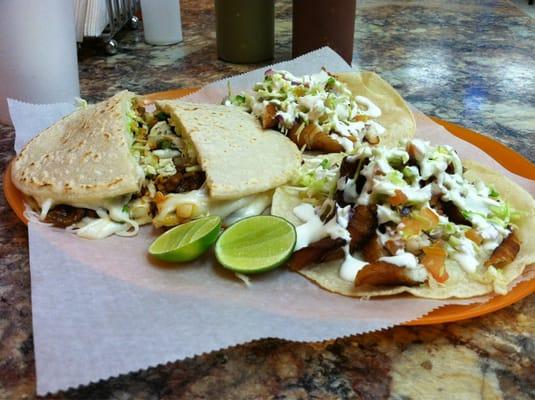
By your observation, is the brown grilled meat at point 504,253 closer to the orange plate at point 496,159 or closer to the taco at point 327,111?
the orange plate at point 496,159

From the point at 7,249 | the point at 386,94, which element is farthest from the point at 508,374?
the point at 386,94

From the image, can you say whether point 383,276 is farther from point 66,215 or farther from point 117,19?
point 117,19

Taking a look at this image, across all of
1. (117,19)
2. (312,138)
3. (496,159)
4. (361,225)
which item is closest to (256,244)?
(361,225)

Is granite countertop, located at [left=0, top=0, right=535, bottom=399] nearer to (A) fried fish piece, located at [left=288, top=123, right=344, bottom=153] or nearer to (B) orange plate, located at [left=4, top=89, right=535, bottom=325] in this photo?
(B) orange plate, located at [left=4, top=89, right=535, bottom=325]

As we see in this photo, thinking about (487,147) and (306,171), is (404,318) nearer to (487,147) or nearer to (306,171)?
(306,171)

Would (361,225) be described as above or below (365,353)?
above
